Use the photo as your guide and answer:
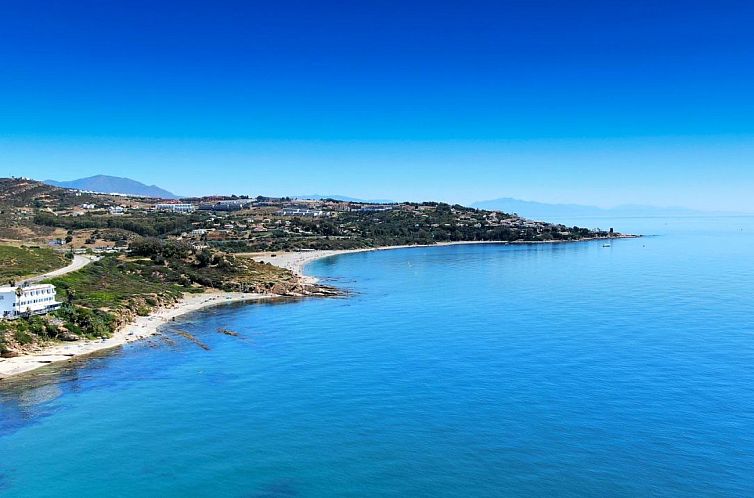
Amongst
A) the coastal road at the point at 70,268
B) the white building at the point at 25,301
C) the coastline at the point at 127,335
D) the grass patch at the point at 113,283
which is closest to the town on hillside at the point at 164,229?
the coastal road at the point at 70,268

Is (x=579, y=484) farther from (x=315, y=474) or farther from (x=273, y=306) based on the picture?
(x=273, y=306)

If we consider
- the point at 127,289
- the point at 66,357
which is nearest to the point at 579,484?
the point at 66,357

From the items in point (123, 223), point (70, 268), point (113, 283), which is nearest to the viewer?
point (113, 283)

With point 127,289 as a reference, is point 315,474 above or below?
below

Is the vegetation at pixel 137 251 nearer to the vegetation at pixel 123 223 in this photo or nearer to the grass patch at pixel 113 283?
the grass patch at pixel 113 283

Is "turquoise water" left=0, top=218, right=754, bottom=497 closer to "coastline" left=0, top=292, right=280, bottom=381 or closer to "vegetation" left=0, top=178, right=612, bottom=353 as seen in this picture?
"coastline" left=0, top=292, right=280, bottom=381

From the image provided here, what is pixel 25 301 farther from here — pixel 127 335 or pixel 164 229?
pixel 164 229

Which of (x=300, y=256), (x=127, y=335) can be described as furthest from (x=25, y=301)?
(x=300, y=256)
